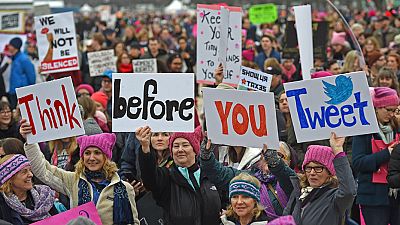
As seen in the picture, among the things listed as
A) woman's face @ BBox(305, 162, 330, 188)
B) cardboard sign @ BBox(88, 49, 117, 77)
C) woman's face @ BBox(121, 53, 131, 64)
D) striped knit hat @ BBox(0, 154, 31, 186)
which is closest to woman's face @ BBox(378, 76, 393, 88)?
woman's face @ BBox(305, 162, 330, 188)

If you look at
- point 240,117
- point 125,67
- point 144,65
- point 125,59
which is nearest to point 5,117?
point 240,117

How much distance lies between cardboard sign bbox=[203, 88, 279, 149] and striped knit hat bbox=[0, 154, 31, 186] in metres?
1.31

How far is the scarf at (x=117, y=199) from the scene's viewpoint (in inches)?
268

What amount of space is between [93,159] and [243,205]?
1.19 m

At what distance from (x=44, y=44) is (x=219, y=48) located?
3.41 meters

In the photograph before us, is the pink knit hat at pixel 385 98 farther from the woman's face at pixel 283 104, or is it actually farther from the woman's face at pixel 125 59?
the woman's face at pixel 125 59

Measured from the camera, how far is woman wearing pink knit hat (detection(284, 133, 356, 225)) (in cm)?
641

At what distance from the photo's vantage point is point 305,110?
22.6ft

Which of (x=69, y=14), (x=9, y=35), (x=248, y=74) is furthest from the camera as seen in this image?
(x=9, y=35)

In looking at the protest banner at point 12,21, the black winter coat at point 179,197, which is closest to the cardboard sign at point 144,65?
the protest banner at point 12,21

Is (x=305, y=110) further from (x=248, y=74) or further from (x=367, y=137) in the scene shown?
(x=248, y=74)

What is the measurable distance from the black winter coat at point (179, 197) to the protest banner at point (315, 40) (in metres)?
7.06

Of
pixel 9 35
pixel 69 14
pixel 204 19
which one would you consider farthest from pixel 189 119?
pixel 9 35

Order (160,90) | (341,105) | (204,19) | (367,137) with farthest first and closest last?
(204,19) < (367,137) < (160,90) < (341,105)
